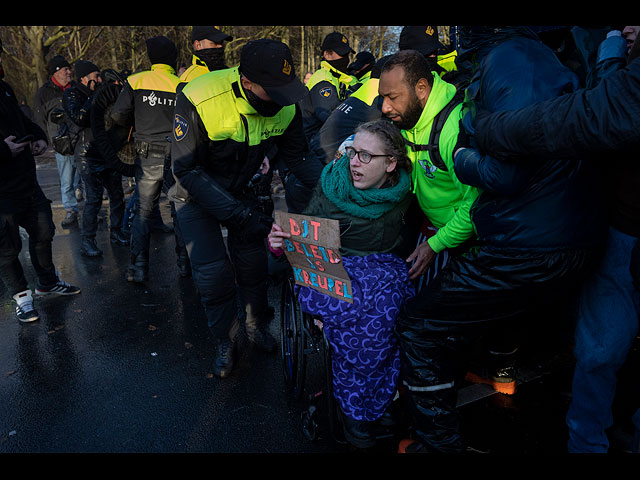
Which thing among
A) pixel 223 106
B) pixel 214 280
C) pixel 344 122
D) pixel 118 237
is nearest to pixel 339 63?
pixel 344 122

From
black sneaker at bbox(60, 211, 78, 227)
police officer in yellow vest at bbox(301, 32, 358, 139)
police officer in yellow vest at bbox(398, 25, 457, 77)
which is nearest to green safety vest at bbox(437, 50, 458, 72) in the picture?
police officer in yellow vest at bbox(398, 25, 457, 77)

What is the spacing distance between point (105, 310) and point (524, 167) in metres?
3.84

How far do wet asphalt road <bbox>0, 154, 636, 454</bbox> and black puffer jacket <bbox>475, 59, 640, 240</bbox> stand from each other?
1.49 meters

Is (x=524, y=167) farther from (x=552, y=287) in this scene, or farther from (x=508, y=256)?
(x=552, y=287)

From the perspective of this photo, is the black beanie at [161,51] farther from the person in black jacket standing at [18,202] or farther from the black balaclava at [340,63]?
the black balaclava at [340,63]

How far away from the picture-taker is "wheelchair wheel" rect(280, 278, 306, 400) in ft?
8.91

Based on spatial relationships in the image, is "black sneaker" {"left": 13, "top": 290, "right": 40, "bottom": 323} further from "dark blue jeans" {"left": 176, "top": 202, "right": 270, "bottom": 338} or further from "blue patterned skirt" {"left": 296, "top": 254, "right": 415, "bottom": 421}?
"blue patterned skirt" {"left": 296, "top": 254, "right": 415, "bottom": 421}

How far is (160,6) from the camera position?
2.16 meters

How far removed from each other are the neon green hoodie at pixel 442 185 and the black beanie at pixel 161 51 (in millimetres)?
3186

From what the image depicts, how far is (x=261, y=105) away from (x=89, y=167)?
12.2 feet

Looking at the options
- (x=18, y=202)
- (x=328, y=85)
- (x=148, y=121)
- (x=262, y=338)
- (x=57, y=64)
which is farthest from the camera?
(x=57, y=64)

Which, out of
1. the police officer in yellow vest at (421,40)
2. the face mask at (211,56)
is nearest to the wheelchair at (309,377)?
the police officer in yellow vest at (421,40)

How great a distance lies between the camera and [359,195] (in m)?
2.47

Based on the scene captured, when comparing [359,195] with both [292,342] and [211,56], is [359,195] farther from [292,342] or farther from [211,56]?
[211,56]
